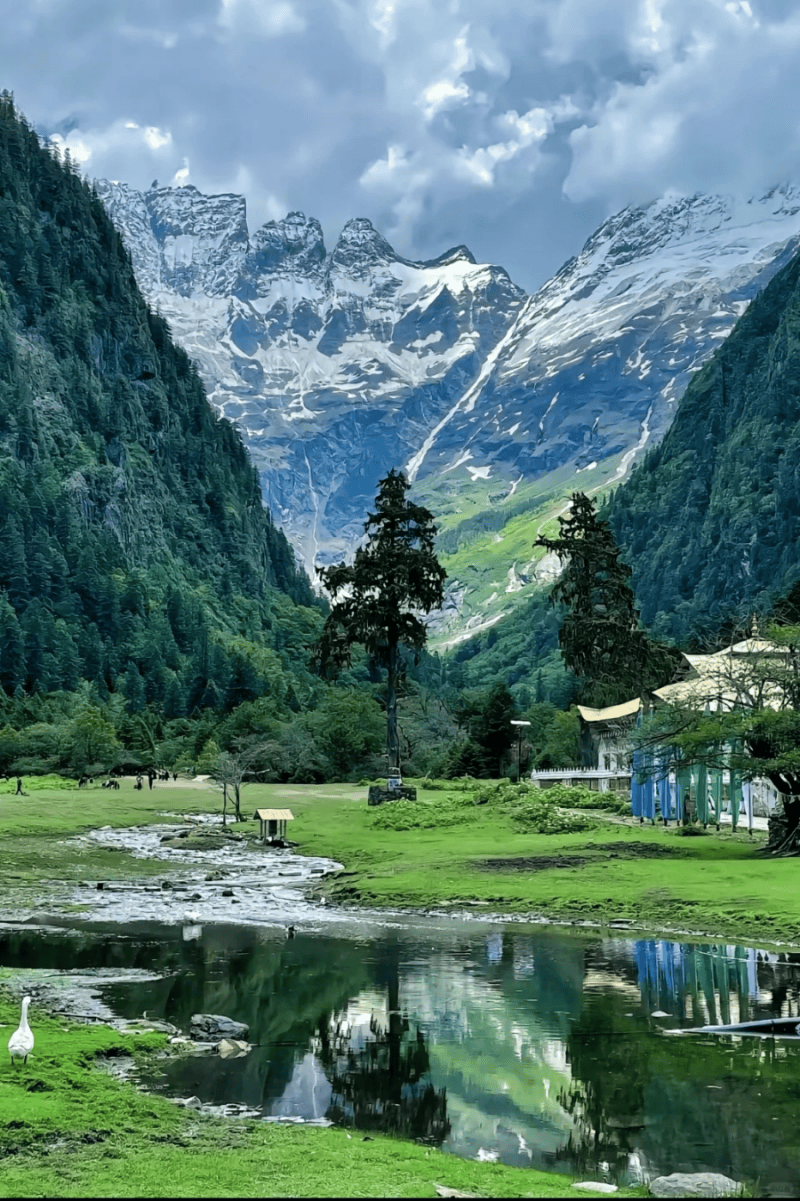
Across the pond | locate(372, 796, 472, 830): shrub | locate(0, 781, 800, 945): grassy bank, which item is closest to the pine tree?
locate(0, 781, 800, 945): grassy bank

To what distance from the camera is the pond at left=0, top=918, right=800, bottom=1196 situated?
17.8 m

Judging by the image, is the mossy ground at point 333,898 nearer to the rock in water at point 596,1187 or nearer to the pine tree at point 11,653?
the rock in water at point 596,1187

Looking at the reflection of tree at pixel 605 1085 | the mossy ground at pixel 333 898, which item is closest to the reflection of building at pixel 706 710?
the mossy ground at pixel 333 898

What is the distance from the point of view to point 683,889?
128 feet

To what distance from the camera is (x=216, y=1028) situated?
22766mm

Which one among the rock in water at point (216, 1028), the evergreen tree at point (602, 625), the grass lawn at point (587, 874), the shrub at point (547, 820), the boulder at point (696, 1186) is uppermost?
the evergreen tree at point (602, 625)

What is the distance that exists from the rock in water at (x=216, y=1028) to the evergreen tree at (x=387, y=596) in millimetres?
57242

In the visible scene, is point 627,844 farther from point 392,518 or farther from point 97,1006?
point 392,518

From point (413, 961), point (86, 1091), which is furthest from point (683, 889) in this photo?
point (86, 1091)

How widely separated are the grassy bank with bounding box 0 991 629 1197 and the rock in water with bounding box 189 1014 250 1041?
3.61 metres

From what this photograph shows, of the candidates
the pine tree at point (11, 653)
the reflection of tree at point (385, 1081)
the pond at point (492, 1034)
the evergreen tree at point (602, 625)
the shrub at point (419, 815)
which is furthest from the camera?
the pine tree at point (11, 653)

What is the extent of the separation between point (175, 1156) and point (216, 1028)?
7.27 metres

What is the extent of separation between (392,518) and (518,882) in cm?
4314

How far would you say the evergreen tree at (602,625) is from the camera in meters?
90.1
